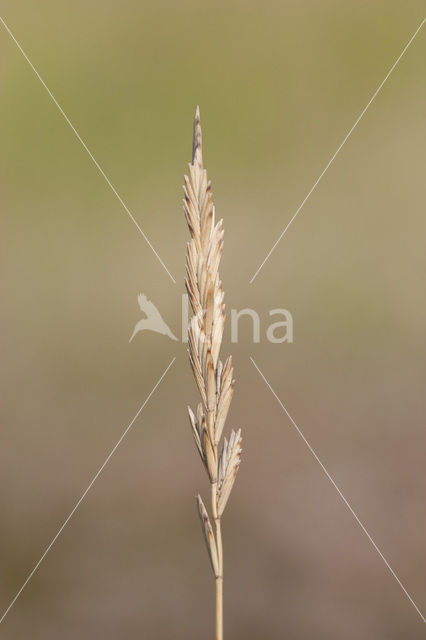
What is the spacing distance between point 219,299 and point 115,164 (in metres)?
0.42

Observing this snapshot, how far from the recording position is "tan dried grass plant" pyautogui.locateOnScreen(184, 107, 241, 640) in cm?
29

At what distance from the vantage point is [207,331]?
0.29 m

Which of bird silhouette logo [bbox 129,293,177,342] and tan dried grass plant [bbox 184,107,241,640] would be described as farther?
→ bird silhouette logo [bbox 129,293,177,342]

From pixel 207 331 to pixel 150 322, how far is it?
0.34 meters

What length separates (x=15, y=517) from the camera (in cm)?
60

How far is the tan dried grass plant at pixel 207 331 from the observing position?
11.4 inches

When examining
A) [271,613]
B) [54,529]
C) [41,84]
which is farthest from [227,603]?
[41,84]

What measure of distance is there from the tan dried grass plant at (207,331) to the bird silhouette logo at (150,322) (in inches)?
13.0

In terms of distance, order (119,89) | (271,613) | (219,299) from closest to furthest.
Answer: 1. (219,299)
2. (271,613)
3. (119,89)

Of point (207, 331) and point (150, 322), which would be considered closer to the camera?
point (207, 331)

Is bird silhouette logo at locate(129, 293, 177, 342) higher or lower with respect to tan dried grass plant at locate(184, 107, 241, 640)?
higher

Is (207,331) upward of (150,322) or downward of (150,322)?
downward

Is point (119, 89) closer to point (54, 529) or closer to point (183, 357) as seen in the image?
point (183, 357)

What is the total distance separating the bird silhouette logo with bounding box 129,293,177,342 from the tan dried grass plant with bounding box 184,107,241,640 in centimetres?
33
